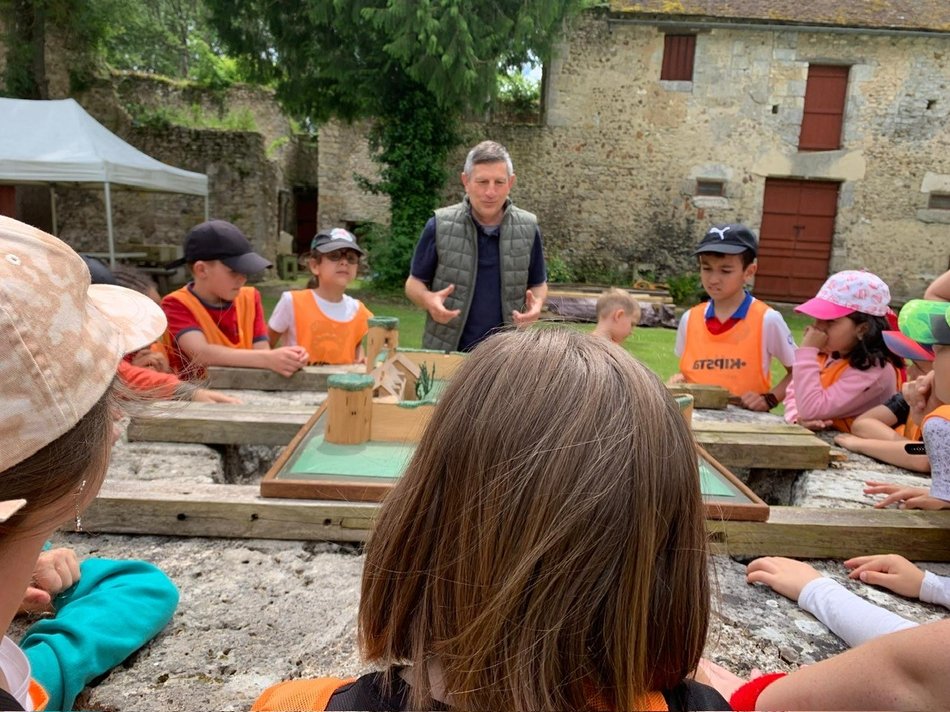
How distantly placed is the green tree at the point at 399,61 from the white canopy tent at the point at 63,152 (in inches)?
164

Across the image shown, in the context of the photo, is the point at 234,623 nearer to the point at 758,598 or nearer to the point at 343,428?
the point at 343,428

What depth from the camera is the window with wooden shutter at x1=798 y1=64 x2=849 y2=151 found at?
14.4 m

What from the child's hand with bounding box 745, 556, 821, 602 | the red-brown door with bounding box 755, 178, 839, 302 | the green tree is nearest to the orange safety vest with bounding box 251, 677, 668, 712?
the child's hand with bounding box 745, 556, 821, 602

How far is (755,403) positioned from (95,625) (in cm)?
304

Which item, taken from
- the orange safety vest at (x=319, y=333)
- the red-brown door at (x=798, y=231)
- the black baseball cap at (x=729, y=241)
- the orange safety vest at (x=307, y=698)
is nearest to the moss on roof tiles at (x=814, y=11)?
the red-brown door at (x=798, y=231)

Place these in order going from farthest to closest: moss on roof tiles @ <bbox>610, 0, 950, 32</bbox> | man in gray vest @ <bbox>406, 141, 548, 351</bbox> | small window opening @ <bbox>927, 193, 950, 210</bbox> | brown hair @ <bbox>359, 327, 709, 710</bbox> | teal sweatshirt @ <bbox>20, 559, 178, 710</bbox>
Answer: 1. small window opening @ <bbox>927, 193, 950, 210</bbox>
2. moss on roof tiles @ <bbox>610, 0, 950, 32</bbox>
3. man in gray vest @ <bbox>406, 141, 548, 351</bbox>
4. teal sweatshirt @ <bbox>20, 559, 178, 710</bbox>
5. brown hair @ <bbox>359, 327, 709, 710</bbox>

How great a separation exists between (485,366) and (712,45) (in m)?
15.7

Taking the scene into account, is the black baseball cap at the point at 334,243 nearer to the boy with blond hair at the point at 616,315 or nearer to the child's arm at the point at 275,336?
the child's arm at the point at 275,336

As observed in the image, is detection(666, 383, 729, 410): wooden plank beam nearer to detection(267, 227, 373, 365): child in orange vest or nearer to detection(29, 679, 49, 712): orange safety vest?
detection(267, 227, 373, 365): child in orange vest

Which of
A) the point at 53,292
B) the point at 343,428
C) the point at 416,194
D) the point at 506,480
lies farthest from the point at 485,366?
the point at 416,194

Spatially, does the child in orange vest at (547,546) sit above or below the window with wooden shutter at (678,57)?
below

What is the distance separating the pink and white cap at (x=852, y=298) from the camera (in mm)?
3000

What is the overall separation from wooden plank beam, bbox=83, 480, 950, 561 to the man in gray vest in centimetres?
189

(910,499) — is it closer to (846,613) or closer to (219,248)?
(846,613)
